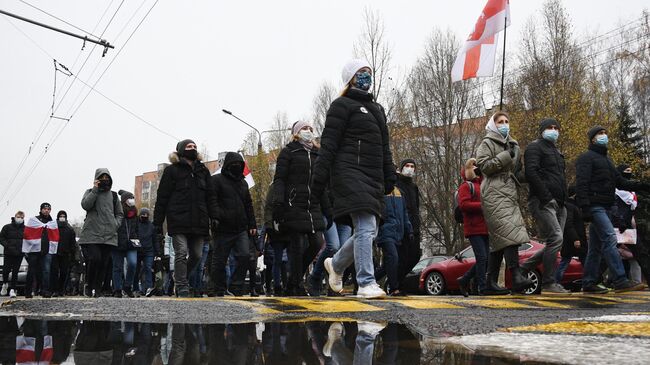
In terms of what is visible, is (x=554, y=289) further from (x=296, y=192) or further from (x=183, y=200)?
(x=183, y=200)

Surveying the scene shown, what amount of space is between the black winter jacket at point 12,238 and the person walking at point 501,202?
38.3 ft

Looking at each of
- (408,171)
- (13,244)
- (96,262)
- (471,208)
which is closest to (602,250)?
(471,208)

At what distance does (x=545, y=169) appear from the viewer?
25.1 ft

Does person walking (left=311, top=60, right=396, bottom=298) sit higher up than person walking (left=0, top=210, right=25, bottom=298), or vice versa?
person walking (left=311, top=60, right=396, bottom=298)

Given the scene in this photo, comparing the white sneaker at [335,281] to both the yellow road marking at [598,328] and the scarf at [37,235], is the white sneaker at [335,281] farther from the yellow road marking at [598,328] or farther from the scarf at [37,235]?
the scarf at [37,235]

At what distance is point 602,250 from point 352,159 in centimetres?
413

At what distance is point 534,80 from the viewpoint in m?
28.7

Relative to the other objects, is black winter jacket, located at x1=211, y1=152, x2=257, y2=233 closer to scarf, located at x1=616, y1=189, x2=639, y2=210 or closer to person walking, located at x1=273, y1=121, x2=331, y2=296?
person walking, located at x1=273, y1=121, x2=331, y2=296

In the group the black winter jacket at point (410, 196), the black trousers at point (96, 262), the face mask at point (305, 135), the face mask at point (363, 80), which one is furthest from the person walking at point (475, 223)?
the black trousers at point (96, 262)

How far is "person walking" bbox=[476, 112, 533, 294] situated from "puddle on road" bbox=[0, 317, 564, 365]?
13.2ft

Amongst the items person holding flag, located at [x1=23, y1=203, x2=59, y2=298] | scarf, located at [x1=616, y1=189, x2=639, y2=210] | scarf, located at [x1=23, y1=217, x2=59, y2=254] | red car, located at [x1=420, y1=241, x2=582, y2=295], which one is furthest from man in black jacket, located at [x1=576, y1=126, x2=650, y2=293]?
scarf, located at [x1=23, y1=217, x2=59, y2=254]

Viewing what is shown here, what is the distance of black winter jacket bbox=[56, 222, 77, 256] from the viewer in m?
13.7

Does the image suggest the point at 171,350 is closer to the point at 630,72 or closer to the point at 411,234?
the point at 411,234

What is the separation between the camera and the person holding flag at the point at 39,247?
12805 mm
